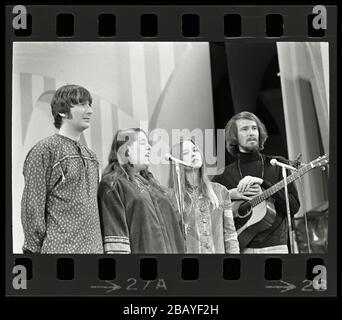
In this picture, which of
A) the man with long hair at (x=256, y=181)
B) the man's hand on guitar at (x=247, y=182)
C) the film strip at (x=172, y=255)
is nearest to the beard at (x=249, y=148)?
the man with long hair at (x=256, y=181)

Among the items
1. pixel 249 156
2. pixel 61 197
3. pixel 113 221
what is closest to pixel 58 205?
pixel 61 197

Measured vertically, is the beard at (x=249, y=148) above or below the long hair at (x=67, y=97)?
below

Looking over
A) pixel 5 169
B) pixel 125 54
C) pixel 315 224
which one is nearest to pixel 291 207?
pixel 315 224

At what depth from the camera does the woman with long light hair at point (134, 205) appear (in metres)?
3.88

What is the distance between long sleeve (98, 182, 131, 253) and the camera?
387 cm

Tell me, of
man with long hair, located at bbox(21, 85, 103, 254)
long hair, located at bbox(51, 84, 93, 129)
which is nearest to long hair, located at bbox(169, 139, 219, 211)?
man with long hair, located at bbox(21, 85, 103, 254)

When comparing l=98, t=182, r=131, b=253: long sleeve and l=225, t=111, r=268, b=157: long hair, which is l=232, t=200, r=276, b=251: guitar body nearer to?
l=225, t=111, r=268, b=157: long hair

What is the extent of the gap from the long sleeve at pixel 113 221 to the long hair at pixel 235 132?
629 mm

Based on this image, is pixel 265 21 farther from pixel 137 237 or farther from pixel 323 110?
pixel 137 237

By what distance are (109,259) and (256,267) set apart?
2.48 ft

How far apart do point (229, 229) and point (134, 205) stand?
1.67 ft

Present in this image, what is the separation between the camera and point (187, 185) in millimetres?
3959

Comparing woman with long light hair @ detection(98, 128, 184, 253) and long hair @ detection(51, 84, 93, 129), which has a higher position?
long hair @ detection(51, 84, 93, 129)

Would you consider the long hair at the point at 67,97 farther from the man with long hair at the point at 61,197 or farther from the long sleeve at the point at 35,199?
the long sleeve at the point at 35,199
